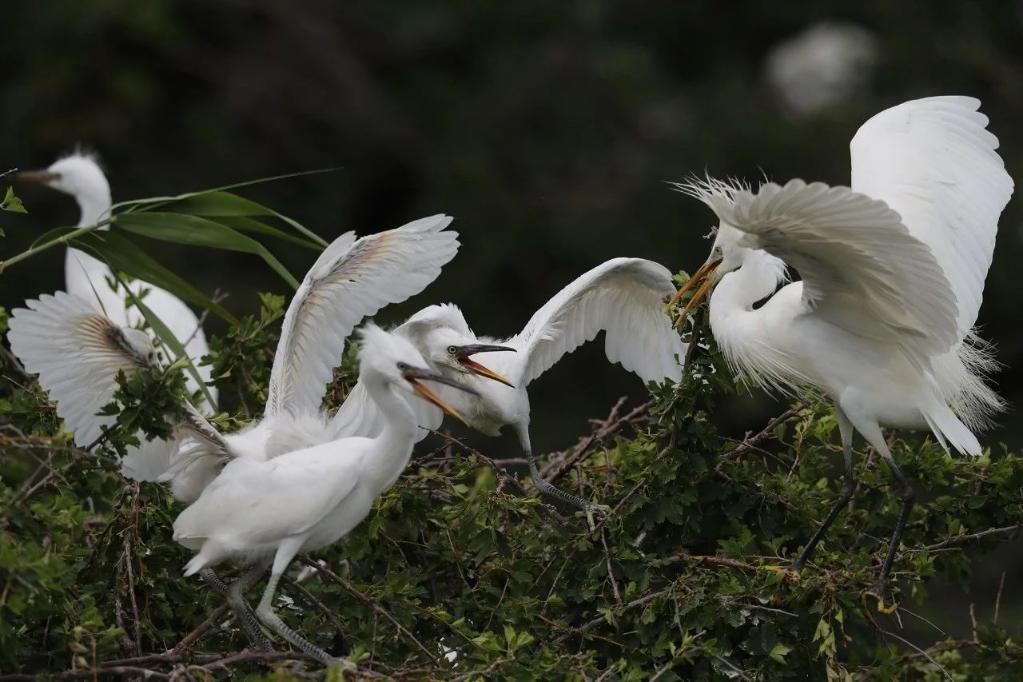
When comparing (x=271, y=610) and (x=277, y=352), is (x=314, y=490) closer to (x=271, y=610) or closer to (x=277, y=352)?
(x=271, y=610)

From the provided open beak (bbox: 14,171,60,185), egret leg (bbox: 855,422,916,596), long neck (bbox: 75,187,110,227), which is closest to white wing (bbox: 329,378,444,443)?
A: egret leg (bbox: 855,422,916,596)

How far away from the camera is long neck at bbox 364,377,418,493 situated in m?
3.52

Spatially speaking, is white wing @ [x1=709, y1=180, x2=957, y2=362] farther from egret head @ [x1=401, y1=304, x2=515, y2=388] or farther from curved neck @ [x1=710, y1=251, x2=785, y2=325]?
egret head @ [x1=401, y1=304, x2=515, y2=388]

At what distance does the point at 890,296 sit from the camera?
3.82 meters

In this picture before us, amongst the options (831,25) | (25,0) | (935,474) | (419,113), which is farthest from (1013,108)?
(935,474)

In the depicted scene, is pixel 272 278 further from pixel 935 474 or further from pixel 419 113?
pixel 935 474

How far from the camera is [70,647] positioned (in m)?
3.25

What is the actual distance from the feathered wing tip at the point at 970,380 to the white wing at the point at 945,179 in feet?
0.59

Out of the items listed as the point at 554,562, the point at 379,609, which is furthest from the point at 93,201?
the point at 379,609

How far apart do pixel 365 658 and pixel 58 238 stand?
45.0 inches

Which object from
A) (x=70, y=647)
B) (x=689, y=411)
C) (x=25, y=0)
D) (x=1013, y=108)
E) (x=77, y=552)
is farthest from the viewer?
(x=25, y=0)

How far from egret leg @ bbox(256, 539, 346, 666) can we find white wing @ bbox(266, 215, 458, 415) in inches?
14.3

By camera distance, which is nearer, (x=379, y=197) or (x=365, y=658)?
(x=365, y=658)

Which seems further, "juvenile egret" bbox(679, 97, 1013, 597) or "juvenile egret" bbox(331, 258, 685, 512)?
"juvenile egret" bbox(331, 258, 685, 512)
